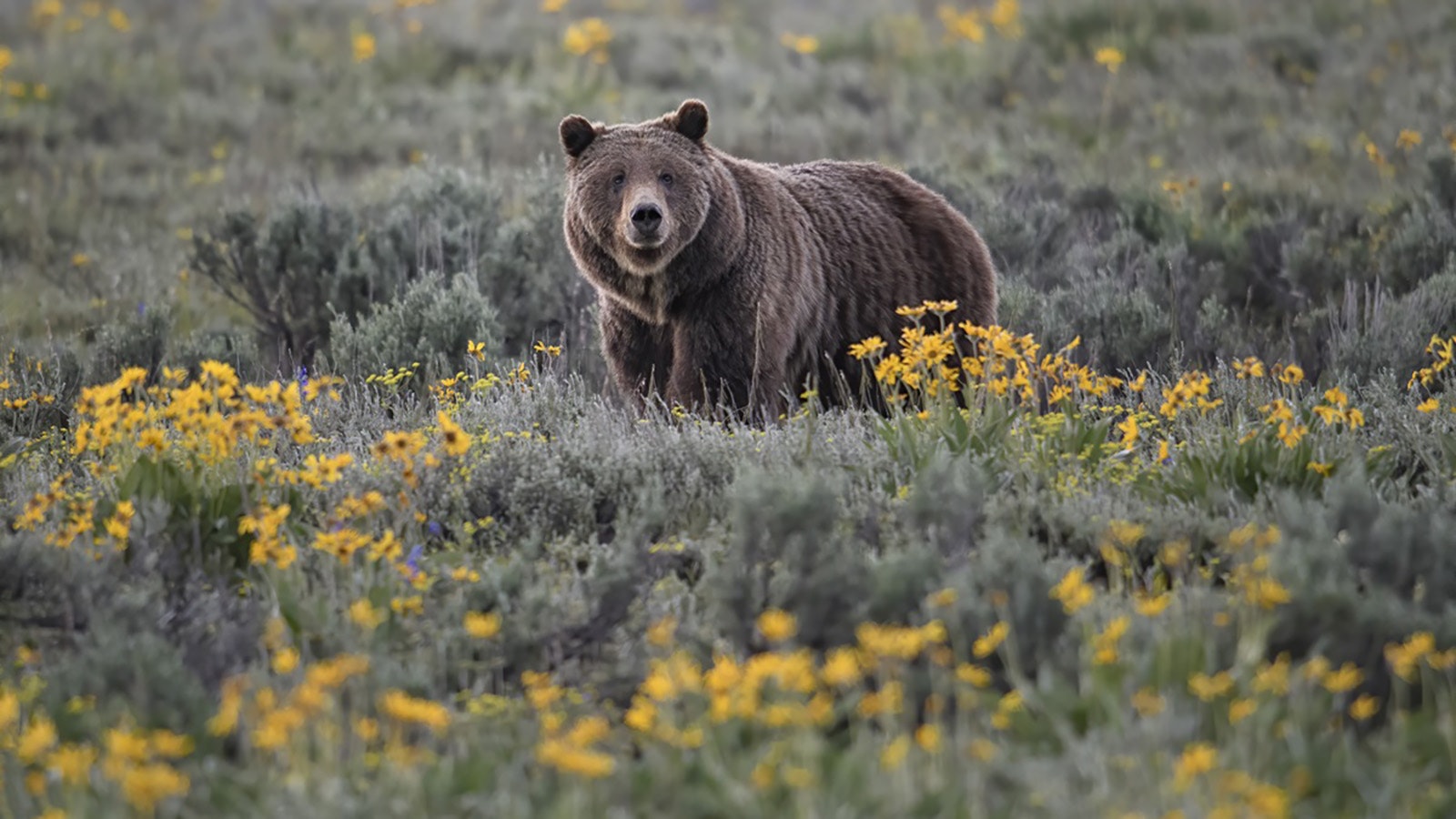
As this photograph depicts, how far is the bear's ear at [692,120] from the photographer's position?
6.19m

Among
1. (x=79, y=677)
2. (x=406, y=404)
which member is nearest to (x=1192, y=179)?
(x=406, y=404)

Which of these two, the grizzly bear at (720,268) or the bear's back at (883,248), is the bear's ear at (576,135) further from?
the bear's back at (883,248)

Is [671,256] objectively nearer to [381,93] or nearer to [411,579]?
[411,579]

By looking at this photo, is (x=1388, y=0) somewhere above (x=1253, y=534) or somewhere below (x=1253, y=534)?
above

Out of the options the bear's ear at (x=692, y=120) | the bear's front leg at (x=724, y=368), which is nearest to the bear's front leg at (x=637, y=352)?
the bear's front leg at (x=724, y=368)

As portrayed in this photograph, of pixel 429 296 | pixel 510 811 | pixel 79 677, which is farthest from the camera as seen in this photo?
pixel 429 296

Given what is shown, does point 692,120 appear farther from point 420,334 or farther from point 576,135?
point 420,334

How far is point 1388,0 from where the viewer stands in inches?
634

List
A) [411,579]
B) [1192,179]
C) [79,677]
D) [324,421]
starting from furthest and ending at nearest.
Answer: [1192,179], [324,421], [411,579], [79,677]

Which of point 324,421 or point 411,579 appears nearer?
point 411,579

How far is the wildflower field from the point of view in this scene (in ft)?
9.65

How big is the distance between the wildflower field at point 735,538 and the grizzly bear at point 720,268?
0.26 meters

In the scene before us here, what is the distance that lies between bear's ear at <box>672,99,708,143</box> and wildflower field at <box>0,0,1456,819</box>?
1184mm

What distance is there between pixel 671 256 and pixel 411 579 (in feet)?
7.44
